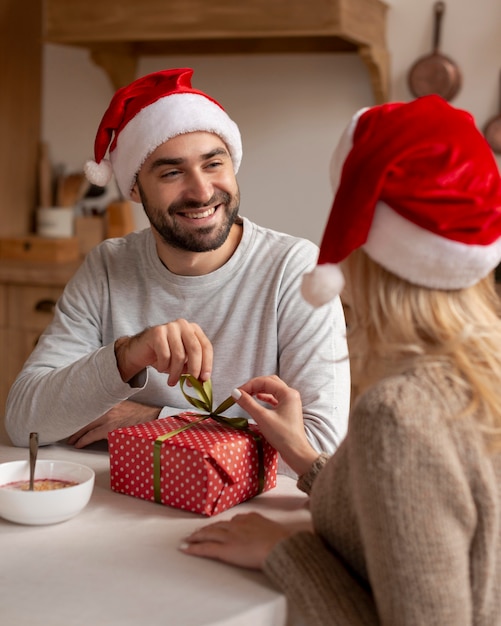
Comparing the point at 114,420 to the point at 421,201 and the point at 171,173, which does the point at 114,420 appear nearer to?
the point at 171,173

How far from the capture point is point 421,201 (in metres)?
0.99

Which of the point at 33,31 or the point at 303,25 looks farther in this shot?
the point at 33,31

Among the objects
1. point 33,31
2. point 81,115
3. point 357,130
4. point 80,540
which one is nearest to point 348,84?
point 81,115

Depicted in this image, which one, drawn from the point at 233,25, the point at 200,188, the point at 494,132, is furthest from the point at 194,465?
the point at 494,132

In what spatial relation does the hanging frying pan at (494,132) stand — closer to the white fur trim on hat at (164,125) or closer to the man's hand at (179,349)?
the white fur trim on hat at (164,125)

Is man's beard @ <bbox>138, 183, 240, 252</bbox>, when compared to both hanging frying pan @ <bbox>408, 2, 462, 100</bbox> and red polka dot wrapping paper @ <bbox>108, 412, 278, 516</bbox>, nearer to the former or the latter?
red polka dot wrapping paper @ <bbox>108, 412, 278, 516</bbox>

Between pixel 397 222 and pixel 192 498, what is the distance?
1.60ft

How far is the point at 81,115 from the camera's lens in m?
3.59

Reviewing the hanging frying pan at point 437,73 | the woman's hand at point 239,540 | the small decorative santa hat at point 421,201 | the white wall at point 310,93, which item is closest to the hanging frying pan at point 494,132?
the white wall at point 310,93

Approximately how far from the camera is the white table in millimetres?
946

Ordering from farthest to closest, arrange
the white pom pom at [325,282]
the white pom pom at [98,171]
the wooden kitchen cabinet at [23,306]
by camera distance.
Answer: the wooden kitchen cabinet at [23,306] < the white pom pom at [98,171] < the white pom pom at [325,282]

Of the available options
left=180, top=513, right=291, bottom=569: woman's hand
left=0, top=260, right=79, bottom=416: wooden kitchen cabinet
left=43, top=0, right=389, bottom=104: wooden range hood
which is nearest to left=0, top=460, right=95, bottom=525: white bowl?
left=180, top=513, right=291, bottom=569: woman's hand

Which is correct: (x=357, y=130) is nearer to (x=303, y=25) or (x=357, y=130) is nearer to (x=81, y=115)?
(x=303, y=25)

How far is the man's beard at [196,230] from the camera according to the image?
1.74 m
